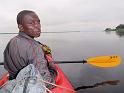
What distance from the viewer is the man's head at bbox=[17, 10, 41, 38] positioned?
12.8ft

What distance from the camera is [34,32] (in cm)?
398

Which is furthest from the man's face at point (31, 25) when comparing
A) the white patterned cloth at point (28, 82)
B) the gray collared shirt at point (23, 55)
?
the white patterned cloth at point (28, 82)

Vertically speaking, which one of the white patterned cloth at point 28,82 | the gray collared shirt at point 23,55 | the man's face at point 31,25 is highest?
the man's face at point 31,25

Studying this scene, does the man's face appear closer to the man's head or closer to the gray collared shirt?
the man's head

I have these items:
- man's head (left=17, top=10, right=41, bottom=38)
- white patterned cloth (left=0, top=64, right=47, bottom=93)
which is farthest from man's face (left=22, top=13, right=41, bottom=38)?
white patterned cloth (left=0, top=64, right=47, bottom=93)

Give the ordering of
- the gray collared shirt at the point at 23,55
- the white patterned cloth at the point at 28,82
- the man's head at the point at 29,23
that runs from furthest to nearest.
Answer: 1. the man's head at the point at 29,23
2. the gray collared shirt at the point at 23,55
3. the white patterned cloth at the point at 28,82

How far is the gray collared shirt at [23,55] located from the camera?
3668 millimetres

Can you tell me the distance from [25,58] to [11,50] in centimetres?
27

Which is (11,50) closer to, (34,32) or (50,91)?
(34,32)

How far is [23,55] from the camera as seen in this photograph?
3.67 m

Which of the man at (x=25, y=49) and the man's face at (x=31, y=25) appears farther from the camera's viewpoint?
the man's face at (x=31, y=25)

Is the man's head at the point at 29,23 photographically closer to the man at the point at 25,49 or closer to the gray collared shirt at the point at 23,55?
the man at the point at 25,49

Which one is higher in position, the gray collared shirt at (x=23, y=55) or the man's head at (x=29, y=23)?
the man's head at (x=29, y=23)

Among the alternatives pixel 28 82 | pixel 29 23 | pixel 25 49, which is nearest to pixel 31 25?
pixel 29 23
